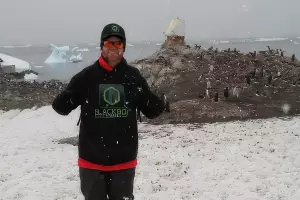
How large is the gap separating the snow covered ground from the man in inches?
159

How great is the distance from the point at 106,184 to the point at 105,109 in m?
0.93

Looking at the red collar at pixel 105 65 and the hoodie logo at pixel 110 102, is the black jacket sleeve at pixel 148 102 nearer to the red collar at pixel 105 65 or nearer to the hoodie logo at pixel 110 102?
the hoodie logo at pixel 110 102

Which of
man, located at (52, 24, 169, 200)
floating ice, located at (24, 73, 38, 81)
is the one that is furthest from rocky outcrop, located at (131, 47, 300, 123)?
floating ice, located at (24, 73, 38, 81)

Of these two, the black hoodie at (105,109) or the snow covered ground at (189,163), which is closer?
the black hoodie at (105,109)

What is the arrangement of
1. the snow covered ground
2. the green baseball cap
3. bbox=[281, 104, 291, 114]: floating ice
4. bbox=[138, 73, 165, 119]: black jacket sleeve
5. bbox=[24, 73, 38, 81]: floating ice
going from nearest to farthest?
1. the green baseball cap
2. bbox=[138, 73, 165, 119]: black jacket sleeve
3. the snow covered ground
4. bbox=[281, 104, 291, 114]: floating ice
5. bbox=[24, 73, 38, 81]: floating ice

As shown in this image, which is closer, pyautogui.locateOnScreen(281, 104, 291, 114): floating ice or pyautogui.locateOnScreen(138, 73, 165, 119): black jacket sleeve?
pyautogui.locateOnScreen(138, 73, 165, 119): black jacket sleeve

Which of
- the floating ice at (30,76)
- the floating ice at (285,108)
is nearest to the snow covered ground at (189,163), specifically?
the floating ice at (285,108)

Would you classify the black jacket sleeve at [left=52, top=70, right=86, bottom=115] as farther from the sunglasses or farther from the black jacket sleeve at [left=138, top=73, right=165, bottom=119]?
the black jacket sleeve at [left=138, top=73, right=165, bottom=119]

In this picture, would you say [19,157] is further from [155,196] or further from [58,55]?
[58,55]

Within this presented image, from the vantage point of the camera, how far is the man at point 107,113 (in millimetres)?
3801

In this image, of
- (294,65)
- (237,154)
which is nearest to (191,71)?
(294,65)

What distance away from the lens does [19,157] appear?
1188cm

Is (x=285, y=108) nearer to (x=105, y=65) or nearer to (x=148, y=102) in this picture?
→ (x=148, y=102)

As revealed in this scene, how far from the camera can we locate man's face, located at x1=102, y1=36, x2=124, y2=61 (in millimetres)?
3807
